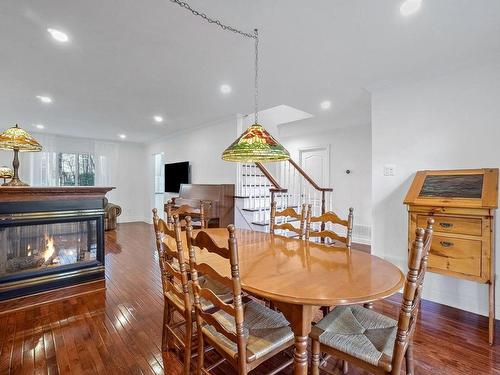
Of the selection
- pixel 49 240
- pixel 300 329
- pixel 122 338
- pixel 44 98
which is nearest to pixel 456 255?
pixel 300 329

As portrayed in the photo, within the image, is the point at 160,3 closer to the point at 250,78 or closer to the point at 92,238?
the point at 250,78

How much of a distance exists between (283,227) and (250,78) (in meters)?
1.84

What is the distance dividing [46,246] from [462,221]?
4.19 m

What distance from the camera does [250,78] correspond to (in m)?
3.11

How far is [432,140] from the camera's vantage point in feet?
9.23

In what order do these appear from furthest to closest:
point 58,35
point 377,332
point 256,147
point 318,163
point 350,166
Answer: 1. point 318,163
2. point 350,166
3. point 58,35
4. point 256,147
5. point 377,332

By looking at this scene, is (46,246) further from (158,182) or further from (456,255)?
(158,182)

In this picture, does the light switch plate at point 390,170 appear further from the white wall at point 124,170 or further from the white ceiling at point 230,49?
the white wall at point 124,170

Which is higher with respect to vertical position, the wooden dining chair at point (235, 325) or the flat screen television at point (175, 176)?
Answer: the flat screen television at point (175, 176)

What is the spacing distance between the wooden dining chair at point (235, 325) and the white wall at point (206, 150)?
11.5 ft

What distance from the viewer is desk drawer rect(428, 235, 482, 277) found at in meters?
2.17

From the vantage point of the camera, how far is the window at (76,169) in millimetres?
7086

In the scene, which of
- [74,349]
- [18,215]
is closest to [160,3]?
[18,215]

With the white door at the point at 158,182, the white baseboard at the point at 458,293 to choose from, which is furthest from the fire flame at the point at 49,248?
the white door at the point at 158,182
